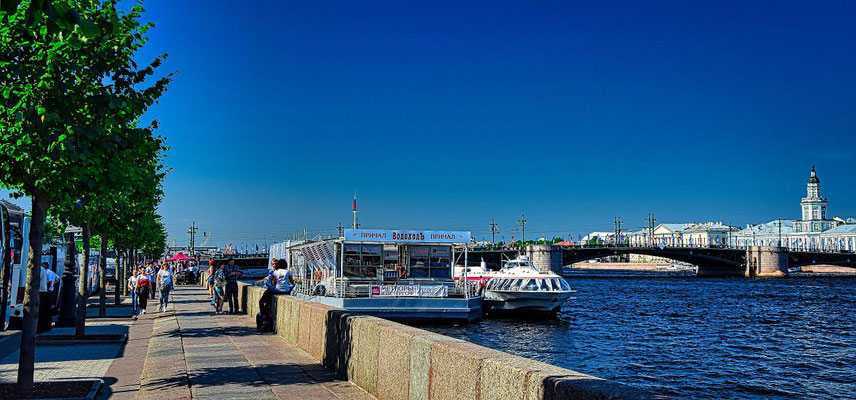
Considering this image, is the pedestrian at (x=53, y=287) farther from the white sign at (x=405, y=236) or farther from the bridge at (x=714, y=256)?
the bridge at (x=714, y=256)

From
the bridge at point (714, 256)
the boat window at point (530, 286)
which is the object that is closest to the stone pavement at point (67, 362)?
the boat window at point (530, 286)

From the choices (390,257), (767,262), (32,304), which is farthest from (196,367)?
(767,262)

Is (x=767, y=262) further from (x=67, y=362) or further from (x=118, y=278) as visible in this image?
(x=67, y=362)

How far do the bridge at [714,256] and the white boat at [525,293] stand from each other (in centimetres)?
7228

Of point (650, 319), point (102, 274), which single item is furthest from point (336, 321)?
point (650, 319)

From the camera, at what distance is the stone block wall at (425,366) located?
5129 mm

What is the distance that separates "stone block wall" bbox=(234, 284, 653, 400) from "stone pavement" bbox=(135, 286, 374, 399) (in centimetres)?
31

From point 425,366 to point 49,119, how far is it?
16.5 feet

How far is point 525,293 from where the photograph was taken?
132 feet

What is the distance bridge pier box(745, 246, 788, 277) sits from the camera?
416 feet

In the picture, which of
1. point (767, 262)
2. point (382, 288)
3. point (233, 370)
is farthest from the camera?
point (767, 262)

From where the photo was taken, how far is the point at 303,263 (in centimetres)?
3669

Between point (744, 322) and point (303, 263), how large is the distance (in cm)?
2295

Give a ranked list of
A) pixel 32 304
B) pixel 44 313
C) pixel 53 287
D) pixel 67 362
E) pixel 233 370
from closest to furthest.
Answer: pixel 32 304 < pixel 233 370 < pixel 67 362 < pixel 44 313 < pixel 53 287
